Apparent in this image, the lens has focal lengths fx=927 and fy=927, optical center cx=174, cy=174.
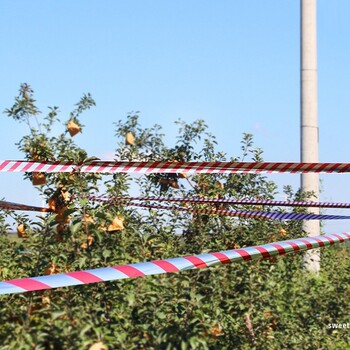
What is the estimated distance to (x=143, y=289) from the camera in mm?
4695

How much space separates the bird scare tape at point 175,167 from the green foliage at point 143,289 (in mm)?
118

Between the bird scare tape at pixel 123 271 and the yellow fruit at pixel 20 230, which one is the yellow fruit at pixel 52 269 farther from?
the yellow fruit at pixel 20 230

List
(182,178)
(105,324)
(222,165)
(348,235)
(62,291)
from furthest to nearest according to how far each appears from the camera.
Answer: (182,178), (222,165), (348,235), (62,291), (105,324)

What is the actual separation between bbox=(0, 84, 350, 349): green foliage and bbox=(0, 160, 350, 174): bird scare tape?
0.39 feet

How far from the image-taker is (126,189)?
712 cm

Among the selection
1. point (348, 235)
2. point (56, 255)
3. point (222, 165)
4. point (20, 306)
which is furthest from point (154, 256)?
point (222, 165)

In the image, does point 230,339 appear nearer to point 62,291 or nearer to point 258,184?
point 62,291

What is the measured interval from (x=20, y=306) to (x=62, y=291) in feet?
0.76

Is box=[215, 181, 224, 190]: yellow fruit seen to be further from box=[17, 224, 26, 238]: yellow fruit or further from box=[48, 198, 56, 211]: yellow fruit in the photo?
box=[48, 198, 56, 211]: yellow fruit

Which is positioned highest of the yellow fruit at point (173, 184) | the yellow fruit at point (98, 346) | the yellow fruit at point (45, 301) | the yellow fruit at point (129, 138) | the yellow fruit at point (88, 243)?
the yellow fruit at point (129, 138)

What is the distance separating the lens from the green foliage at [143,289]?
427 centimetres

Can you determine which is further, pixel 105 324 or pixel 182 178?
pixel 182 178

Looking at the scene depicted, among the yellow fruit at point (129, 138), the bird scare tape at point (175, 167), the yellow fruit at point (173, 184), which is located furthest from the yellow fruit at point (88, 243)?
the yellow fruit at point (173, 184)

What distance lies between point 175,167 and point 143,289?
294cm
